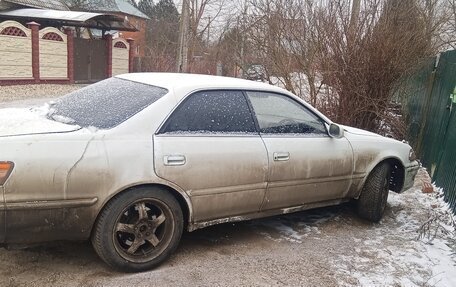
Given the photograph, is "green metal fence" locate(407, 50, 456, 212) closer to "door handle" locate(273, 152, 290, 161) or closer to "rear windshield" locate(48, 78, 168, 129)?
"door handle" locate(273, 152, 290, 161)

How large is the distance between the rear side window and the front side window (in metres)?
0.14

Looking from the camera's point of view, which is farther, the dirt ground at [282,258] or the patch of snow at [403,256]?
the patch of snow at [403,256]

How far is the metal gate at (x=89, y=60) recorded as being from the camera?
2077 cm

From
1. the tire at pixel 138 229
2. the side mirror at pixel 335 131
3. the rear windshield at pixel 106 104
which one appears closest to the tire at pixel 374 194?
the side mirror at pixel 335 131

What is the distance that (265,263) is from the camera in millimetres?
3711

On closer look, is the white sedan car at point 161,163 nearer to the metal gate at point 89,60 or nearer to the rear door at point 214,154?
the rear door at point 214,154

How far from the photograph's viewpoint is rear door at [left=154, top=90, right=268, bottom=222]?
3.38 metres

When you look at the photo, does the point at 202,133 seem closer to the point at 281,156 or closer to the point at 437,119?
the point at 281,156

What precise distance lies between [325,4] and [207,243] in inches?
283

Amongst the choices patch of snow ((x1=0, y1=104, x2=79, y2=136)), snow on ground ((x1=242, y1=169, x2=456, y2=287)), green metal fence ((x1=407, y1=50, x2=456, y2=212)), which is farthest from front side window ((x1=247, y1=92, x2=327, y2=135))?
green metal fence ((x1=407, y1=50, x2=456, y2=212))

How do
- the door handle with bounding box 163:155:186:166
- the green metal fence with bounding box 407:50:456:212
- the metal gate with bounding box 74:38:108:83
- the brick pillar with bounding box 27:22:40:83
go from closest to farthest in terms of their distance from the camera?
1. the door handle with bounding box 163:155:186:166
2. the green metal fence with bounding box 407:50:456:212
3. the brick pillar with bounding box 27:22:40:83
4. the metal gate with bounding box 74:38:108:83

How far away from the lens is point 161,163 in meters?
3.29

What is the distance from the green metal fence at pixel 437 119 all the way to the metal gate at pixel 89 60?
641 inches

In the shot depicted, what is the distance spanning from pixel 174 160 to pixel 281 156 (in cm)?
110
